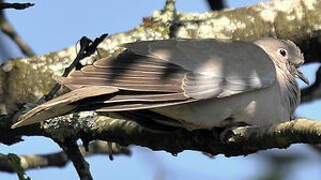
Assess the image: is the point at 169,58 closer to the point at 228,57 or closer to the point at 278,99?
the point at 228,57

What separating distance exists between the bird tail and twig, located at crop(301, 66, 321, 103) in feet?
5.49

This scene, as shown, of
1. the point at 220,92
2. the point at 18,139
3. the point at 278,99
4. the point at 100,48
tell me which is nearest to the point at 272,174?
the point at 220,92

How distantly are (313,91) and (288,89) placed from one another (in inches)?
20.6

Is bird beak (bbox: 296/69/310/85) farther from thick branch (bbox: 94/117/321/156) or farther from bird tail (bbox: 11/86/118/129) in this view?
bird tail (bbox: 11/86/118/129)

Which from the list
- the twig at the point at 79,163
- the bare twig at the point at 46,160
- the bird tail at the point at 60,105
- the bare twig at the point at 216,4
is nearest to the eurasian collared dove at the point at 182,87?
the bird tail at the point at 60,105

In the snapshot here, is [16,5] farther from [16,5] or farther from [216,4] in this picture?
[216,4]

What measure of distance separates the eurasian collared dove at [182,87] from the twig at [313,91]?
19.2 inches

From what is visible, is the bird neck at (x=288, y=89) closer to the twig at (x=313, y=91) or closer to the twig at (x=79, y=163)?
the twig at (x=313, y=91)

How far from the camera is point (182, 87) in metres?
3.16

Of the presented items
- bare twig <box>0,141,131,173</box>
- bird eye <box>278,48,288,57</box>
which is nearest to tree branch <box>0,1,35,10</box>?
bare twig <box>0,141,131,173</box>

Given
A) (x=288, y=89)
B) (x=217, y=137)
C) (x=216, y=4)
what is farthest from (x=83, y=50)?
(x=216, y=4)

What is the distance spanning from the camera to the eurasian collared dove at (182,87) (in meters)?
3.00

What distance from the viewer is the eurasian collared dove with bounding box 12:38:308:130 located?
300 cm

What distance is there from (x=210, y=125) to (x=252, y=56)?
0.62 meters
